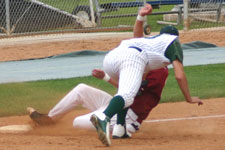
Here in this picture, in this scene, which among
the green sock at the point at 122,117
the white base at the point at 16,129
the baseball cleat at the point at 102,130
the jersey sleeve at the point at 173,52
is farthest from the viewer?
the white base at the point at 16,129

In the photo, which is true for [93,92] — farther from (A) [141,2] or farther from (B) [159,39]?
(A) [141,2]

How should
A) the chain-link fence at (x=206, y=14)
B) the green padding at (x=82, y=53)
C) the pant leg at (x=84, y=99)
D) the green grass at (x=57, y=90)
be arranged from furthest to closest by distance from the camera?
the chain-link fence at (x=206, y=14)
the green padding at (x=82, y=53)
the green grass at (x=57, y=90)
the pant leg at (x=84, y=99)

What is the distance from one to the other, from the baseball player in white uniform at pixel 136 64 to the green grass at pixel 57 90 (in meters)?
2.54

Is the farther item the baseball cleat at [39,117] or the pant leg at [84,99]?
the baseball cleat at [39,117]

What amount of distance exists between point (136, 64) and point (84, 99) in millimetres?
1048

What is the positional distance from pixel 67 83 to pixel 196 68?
9.53ft

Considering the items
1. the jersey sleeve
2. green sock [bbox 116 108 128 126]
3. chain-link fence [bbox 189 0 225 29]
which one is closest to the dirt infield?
green sock [bbox 116 108 128 126]

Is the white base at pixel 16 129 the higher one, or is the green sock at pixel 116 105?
the green sock at pixel 116 105

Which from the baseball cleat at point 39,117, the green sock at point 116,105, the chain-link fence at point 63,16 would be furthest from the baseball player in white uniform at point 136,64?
the chain-link fence at point 63,16

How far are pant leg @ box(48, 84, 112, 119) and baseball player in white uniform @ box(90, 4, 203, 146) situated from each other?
470mm

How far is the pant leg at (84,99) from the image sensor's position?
247 inches

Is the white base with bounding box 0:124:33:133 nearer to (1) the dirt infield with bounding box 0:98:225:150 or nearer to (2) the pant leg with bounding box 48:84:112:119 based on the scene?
(1) the dirt infield with bounding box 0:98:225:150

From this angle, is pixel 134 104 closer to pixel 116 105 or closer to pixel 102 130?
pixel 116 105

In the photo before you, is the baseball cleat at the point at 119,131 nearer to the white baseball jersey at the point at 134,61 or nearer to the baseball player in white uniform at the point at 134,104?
the baseball player in white uniform at the point at 134,104
